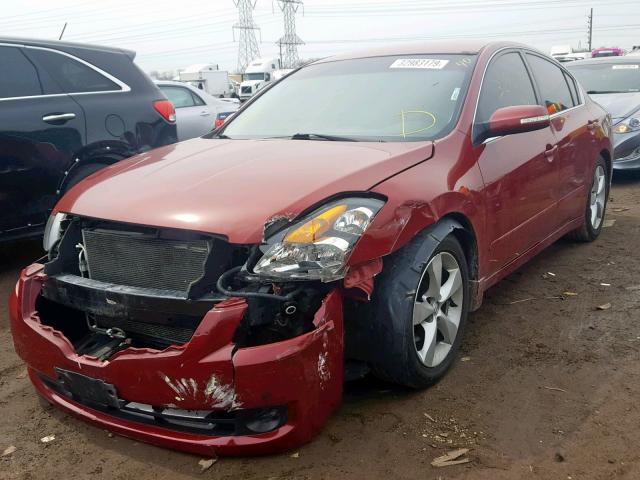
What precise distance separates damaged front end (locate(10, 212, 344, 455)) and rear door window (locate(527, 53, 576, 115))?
8.73ft

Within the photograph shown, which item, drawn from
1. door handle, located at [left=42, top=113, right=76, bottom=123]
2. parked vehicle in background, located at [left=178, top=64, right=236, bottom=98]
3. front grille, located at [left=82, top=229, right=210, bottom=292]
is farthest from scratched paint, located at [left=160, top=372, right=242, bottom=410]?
parked vehicle in background, located at [left=178, top=64, right=236, bottom=98]

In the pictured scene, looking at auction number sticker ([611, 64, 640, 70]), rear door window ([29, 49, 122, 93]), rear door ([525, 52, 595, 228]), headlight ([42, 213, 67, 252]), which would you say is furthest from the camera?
→ auction number sticker ([611, 64, 640, 70])

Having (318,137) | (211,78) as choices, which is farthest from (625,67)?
(211,78)

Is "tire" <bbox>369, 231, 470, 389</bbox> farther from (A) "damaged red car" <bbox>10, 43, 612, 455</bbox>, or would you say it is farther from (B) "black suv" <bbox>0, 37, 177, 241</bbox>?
(B) "black suv" <bbox>0, 37, 177, 241</bbox>

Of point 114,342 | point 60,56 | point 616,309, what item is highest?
point 60,56

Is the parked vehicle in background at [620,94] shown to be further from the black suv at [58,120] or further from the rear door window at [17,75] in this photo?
the rear door window at [17,75]

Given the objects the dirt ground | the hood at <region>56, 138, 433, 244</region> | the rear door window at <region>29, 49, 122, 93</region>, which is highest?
the rear door window at <region>29, 49, 122, 93</region>

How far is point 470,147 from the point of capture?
3158 mm

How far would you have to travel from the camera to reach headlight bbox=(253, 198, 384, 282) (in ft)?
7.50

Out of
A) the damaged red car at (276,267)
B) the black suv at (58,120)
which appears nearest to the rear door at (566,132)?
the damaged red car at (276,267)

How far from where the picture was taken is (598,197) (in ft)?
17.1

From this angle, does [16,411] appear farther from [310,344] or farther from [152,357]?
[310,344]

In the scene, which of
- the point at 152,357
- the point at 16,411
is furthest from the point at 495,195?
the point at 16,411

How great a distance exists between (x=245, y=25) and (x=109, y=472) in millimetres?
66248
